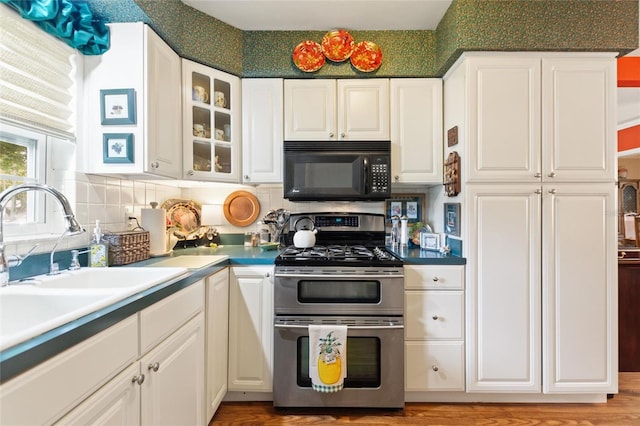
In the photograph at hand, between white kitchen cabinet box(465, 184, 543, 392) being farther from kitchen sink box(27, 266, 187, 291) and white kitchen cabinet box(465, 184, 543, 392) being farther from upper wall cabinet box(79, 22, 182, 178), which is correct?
upper wall cabinet box(79, 22, 182, 178)

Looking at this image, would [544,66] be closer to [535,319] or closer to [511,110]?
[511,110]

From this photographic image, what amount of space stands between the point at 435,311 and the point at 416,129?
1.23m

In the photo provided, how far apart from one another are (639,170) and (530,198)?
6.71 m

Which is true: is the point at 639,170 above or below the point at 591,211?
above

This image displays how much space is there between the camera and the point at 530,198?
73.8 inches

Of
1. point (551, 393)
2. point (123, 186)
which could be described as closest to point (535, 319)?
point (551, 393)

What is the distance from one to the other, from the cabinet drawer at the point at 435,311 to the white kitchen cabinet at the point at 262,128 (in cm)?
123

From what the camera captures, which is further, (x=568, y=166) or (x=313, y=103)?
(x=313, y=103)

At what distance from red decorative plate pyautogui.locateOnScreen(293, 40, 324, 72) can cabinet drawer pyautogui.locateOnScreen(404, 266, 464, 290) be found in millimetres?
1484

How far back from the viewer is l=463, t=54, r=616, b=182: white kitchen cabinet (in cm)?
187

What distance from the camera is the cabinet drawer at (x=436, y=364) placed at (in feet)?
6.23

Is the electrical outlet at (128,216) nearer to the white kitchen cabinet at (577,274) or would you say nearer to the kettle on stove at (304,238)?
the kettle on stove at (304,238)

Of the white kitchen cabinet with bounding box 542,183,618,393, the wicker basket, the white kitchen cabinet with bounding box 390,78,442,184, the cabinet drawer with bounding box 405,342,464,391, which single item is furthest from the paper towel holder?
the white kitchen cabinet with bounding box 542,183,618,393

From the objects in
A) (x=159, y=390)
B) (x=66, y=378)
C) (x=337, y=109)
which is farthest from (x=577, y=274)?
(x=66, y=378)
